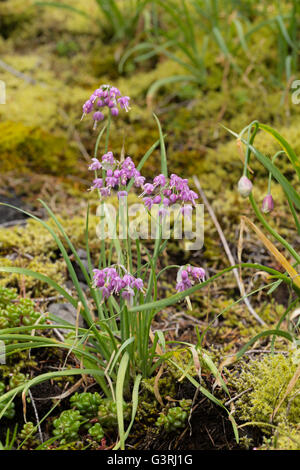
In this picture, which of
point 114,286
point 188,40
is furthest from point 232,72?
point 114,286

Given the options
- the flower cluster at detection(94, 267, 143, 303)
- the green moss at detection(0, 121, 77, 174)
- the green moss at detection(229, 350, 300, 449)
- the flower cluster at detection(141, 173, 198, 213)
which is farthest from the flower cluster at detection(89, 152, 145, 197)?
the green moss at detection(0, 121, 77, 174)

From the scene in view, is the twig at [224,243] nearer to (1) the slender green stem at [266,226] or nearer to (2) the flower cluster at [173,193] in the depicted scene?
(1) the slender green stem at [266,226]

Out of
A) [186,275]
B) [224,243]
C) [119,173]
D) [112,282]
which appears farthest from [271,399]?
[224,243]

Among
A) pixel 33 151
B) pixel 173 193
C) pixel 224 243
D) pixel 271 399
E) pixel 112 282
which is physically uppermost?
pixel 33 151

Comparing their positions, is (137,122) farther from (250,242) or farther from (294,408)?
(294,408)

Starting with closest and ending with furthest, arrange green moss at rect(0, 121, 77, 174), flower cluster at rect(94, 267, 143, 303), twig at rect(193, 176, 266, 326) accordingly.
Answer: flower cluster at rect(94, 267, 143, 303) < twig at rect(193, 176, 266, 326) < green moss at rect(0, 121, 77, 174)

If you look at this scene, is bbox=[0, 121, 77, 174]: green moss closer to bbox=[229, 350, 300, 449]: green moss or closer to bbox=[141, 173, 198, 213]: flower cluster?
bbox=[141, 173, 198, 213]: flower cluster

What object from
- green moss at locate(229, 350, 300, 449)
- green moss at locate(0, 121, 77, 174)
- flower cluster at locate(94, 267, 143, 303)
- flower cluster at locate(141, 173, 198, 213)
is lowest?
green moss at locate(229, 350, 300, 449)

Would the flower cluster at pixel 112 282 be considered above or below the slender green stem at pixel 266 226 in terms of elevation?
below

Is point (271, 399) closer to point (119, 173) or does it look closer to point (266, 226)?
point (266, 226)

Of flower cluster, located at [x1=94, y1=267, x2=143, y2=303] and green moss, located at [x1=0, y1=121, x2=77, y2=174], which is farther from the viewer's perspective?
green moss, located at [x1=0, y1=121, x2=77, y2=174]

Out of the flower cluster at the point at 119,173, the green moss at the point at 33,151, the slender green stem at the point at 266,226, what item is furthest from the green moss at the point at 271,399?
the green moss at the point at 33,151
